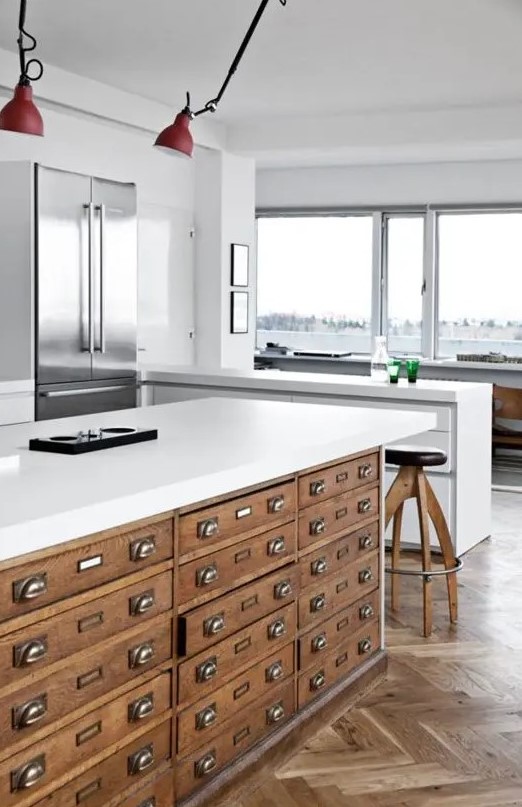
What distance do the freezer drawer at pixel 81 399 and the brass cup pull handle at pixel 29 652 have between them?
3.82 meters

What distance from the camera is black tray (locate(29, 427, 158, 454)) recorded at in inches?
111

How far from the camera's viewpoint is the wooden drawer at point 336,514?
3.13 metres

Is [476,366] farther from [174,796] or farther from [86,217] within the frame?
[174,796]

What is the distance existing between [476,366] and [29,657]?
302 inches

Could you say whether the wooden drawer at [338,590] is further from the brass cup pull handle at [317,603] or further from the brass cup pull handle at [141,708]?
the brass cup pull handle at [141,708]

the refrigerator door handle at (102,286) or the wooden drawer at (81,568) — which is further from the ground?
the refrigerator door handle at (102,286)

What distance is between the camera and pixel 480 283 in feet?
31.7

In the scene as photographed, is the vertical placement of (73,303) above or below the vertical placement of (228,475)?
above

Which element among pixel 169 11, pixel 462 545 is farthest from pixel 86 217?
pixel 462 545

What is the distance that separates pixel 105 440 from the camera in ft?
9.58

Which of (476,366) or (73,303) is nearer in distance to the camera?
(73,303)

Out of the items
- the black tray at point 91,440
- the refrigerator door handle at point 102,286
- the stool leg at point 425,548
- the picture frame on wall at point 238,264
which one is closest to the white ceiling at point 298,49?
the refrigerator door handle at point 102,286

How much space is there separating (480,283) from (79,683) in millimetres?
8080

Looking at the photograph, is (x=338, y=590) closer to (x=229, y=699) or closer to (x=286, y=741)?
(x=286, y=741)
